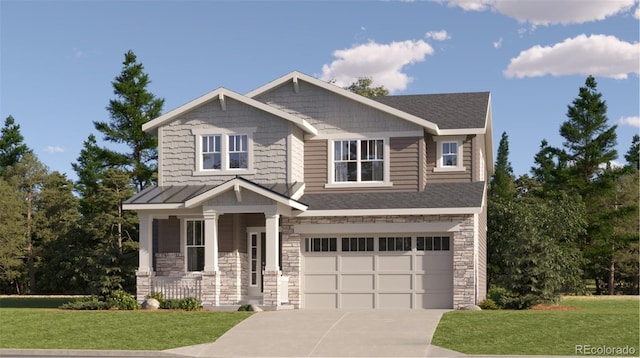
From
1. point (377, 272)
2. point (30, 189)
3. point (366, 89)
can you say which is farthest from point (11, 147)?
point (377, 272)

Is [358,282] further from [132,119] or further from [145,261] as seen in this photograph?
[132,119]

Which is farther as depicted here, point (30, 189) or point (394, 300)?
point (30, 189)

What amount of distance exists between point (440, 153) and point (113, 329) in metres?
14.1

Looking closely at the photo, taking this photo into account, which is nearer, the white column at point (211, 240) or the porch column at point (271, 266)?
the porch column at point (271, 266)

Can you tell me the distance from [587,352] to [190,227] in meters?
16.1

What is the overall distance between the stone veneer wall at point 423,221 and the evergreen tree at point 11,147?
39.9 meters

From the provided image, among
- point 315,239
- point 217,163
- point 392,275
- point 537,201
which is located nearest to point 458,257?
point 392,275

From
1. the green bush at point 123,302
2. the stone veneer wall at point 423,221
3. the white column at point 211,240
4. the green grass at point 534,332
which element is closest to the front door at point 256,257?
the stone veneer wall at point 423,221

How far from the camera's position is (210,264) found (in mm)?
29719

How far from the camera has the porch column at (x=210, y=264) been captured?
29625 millimetres

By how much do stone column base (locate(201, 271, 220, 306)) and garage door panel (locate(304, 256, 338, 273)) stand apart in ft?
10.3

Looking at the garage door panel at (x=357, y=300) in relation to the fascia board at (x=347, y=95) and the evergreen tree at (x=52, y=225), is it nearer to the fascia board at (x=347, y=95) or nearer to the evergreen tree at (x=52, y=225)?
the fascia board at (x=347, y=95)

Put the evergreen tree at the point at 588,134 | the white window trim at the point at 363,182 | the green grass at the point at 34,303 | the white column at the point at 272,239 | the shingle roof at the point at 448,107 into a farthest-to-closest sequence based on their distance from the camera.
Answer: the evergreen tree at the point at 588,134
the green grass at the point at 34,303
the shingle roof at the point at 448,107
the white window trim at the point at 363,182
the white column at the point at 272,239

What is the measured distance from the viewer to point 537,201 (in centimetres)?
5456
